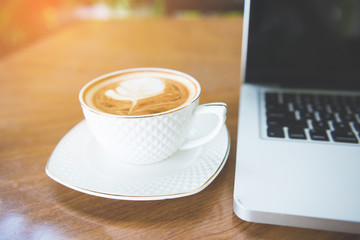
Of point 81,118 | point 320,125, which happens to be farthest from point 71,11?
point 320,125

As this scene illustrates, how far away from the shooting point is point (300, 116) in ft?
1.42

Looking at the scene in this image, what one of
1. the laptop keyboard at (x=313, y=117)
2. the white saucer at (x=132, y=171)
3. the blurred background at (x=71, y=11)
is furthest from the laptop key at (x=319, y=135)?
the blurred background at (x=71, y=11)

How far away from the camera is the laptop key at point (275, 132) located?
0.39 metres

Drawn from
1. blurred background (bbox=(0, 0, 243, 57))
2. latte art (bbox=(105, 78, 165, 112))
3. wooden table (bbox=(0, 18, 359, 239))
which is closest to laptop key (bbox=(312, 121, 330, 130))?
wooden table (bbox=(0, 18, 359, 239))

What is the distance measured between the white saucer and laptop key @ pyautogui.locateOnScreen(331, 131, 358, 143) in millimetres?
138

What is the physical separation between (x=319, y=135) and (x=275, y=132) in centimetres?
5

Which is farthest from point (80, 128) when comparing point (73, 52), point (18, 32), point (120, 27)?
point (18, 32)

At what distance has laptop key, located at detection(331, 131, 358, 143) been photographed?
0.38 m

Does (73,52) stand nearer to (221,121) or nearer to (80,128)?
(80,128)

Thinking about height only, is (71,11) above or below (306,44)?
below

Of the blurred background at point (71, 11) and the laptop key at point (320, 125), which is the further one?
the blurred background at point (71, 11)

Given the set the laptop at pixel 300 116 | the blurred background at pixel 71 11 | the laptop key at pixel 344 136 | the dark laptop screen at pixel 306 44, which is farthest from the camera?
the blurred background at pixel 71 11

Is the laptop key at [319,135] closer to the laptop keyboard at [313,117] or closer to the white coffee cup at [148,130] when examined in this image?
the laptop keyboard at [313,117]

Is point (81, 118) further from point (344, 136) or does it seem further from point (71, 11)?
point (71, 11)
